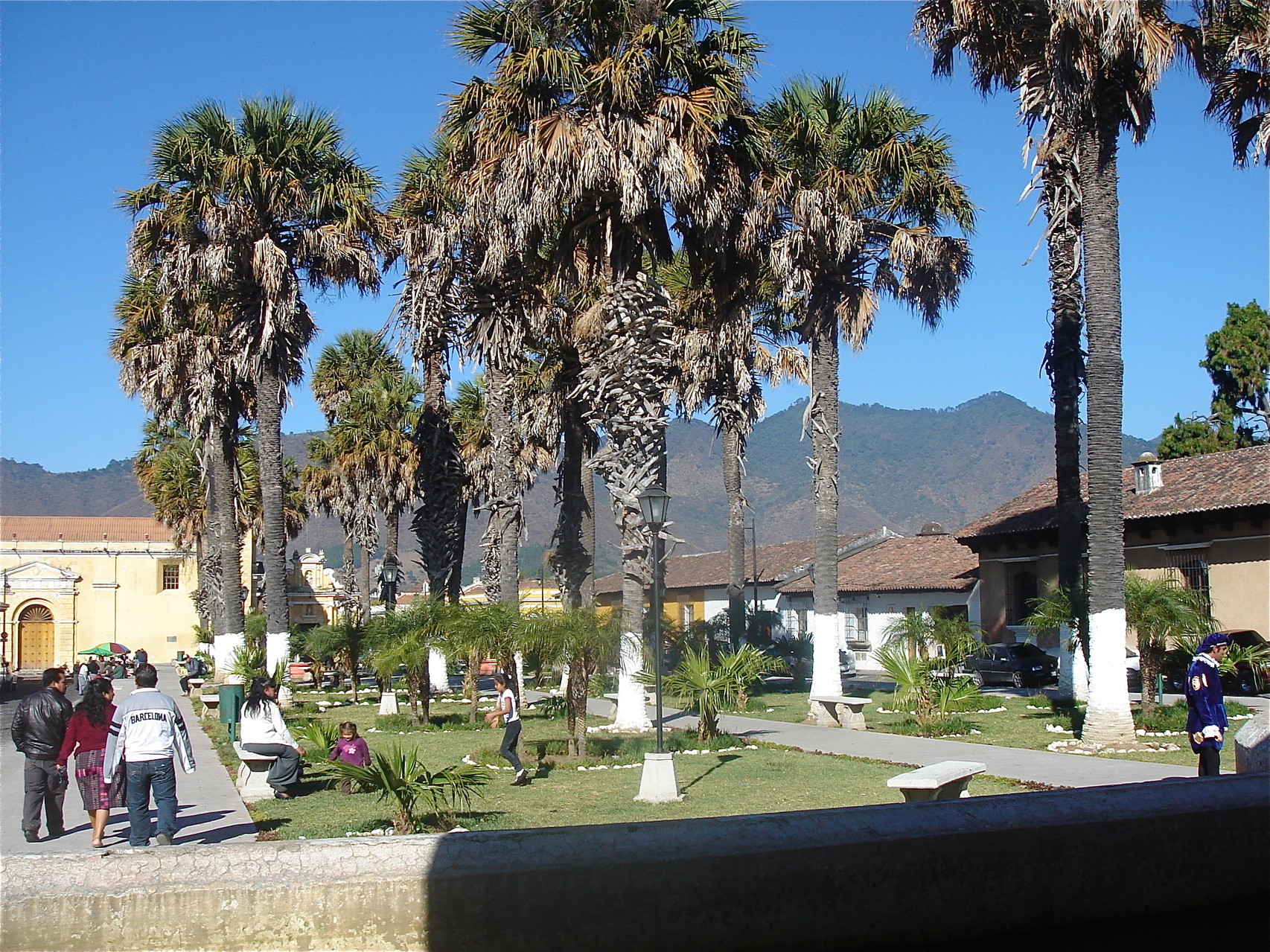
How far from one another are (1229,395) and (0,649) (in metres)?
53.5

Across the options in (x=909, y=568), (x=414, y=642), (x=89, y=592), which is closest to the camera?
(x=414, y=642)

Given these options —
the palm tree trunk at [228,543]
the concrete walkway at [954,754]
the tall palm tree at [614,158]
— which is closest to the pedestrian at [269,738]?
the tall palm tree at [614,158]

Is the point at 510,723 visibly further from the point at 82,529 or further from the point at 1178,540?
the point at 82,529

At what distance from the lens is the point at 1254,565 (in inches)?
1091

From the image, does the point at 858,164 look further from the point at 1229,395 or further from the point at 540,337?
the point at 1229,395

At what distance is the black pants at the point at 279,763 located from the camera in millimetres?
12758

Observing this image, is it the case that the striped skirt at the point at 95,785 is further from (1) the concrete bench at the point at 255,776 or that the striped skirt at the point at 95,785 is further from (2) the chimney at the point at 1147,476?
(2) the chimney at the point at 1147,476

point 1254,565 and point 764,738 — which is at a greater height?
point 1254,565

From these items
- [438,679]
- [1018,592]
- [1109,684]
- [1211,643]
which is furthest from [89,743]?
[1018,592]

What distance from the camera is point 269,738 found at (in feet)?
42.0

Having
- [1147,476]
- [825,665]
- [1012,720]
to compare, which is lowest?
[1012,720]

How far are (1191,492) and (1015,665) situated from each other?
21.8 ft

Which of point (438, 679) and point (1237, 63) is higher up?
point (1237, 63)

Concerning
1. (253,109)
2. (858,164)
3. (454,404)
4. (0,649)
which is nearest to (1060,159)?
(858,164)
